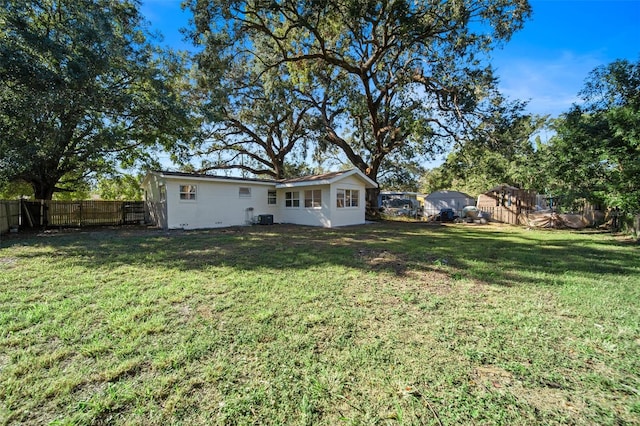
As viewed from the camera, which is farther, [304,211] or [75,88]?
[304,211]

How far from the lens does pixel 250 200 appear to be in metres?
15.0

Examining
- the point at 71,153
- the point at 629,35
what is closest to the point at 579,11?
the point at 629,35

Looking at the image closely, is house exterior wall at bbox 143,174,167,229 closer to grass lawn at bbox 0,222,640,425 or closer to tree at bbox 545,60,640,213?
grass lawn at bbox 0,222,640,425

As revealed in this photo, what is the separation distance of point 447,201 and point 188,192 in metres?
20.3

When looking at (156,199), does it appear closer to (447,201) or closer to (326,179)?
(326,179)

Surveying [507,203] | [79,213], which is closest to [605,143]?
[507,203]

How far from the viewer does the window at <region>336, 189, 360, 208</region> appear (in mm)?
14102

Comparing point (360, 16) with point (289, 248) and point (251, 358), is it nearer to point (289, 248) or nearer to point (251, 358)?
point (289, 248)

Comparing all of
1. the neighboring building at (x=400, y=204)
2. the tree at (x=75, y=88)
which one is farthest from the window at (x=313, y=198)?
the neighboring building at (x=400, y=204)

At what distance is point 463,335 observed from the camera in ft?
9.61

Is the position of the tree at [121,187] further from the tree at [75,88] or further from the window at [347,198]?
the window at [347,198]

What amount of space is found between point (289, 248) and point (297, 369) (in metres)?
5.48

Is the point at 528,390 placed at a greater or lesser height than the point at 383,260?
lesser

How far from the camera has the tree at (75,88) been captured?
8.83m
